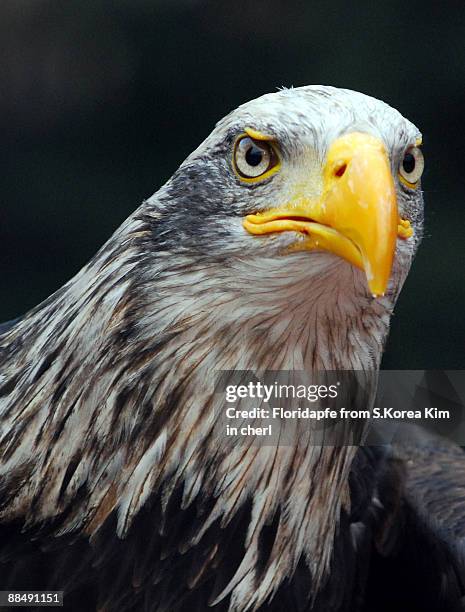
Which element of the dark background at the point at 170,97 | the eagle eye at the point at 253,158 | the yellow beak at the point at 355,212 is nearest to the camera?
the yellow beak at the point at 355,212

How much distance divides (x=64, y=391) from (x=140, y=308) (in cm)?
17

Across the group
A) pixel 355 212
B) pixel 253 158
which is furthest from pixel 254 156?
pixel 355 212

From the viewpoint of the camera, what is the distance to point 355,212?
116 cm

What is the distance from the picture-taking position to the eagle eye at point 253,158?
4.17 feet

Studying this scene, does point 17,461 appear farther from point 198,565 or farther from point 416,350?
point 416,350

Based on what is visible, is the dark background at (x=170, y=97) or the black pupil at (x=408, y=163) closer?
the black pupil at (x=408, y=163)

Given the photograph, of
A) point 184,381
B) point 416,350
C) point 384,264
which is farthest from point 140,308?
point 416,350

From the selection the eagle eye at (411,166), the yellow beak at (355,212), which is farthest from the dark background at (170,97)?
the yellow beak at (355,212)

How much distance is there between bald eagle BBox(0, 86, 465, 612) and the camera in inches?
50.1

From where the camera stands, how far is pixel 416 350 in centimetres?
297

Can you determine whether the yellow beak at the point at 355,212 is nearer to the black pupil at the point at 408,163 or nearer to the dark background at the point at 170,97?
the black pupil at the point at 408,163

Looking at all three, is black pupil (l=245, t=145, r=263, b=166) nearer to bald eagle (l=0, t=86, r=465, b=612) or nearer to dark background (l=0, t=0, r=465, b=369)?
bald eagle (l=0, t=86, r=465, b=612)

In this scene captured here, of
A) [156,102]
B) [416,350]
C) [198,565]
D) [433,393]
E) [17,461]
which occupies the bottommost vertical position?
Answer: [198,565]

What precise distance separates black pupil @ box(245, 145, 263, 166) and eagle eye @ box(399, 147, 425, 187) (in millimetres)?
187
